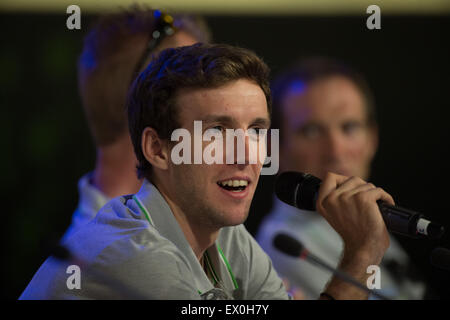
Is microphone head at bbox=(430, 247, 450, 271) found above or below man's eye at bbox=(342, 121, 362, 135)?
below

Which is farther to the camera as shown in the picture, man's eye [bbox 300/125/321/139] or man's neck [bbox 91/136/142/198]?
man's eye [bbox 300/125/321/139]

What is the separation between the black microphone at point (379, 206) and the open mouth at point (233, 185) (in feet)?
0.40

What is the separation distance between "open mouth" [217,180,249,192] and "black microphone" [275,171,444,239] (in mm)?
121

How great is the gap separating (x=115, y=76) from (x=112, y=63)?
0.18 ft

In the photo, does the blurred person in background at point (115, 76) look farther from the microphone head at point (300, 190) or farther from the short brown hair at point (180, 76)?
the microphone head at point (300, 190)

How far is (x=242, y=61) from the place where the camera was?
1.58 meters

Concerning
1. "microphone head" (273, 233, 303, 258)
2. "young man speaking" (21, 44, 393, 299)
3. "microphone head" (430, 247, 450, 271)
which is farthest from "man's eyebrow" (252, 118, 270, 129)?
"microphone head" (430, 247, 450, 271)

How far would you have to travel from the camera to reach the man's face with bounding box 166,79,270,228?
1.56m

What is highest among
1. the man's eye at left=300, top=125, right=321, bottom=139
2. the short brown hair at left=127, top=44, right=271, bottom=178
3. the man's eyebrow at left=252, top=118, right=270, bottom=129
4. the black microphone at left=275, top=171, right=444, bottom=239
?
the short brown hair at left=127, top=44, right=271, bottom=178

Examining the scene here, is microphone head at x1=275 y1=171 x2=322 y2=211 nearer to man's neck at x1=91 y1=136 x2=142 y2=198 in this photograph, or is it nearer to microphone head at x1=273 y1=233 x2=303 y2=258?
microphone head at x1=273 y1=233 x2=303 y2=258

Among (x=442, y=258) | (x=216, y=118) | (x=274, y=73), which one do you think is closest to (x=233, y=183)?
(x=216, y=118)

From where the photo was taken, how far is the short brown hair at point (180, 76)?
1.55m

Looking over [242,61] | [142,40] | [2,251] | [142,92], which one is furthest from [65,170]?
[242,61]

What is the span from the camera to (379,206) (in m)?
1.54
